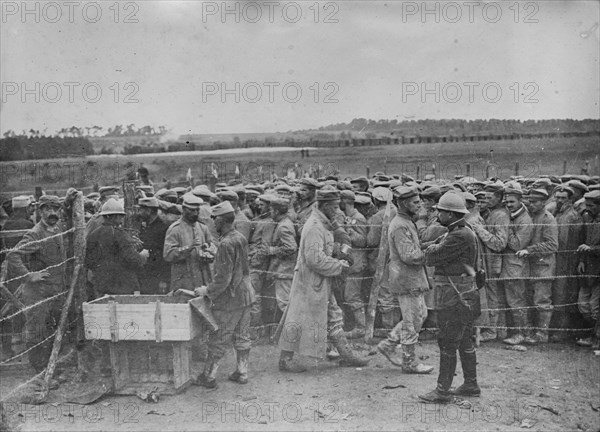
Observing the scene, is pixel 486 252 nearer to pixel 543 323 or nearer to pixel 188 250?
pixel 543 323

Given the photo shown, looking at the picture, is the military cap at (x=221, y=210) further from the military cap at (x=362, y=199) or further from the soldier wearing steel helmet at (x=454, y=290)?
the military cap at (x=362, y=199)

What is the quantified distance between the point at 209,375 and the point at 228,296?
1.06 meters

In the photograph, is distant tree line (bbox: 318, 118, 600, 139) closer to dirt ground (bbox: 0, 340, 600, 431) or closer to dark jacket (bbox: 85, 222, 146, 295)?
dirt ground (bbox: 0, 340, 600, 431)

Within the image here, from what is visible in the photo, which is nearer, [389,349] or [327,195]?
[327,195]

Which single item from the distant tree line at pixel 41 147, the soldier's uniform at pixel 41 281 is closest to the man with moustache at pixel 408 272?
the soldier's uniform at pixel 41 281

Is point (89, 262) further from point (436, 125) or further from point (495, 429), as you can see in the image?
point (436, 125)

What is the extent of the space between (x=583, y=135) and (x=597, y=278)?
19.1m

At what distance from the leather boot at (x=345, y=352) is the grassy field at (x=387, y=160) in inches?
556

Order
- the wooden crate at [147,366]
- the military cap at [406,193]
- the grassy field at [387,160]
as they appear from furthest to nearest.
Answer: the grassy field at [387,160] < the military cap at [406,193] < the wooden crate at [147,366]

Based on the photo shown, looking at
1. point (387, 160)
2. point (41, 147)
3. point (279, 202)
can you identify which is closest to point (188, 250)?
point (279, 202)

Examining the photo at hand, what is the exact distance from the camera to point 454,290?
668 centimetres

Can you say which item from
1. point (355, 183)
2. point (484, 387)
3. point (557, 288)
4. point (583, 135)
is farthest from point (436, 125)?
point (484, 387)

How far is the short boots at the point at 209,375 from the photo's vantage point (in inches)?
283

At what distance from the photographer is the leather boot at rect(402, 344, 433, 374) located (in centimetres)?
761
